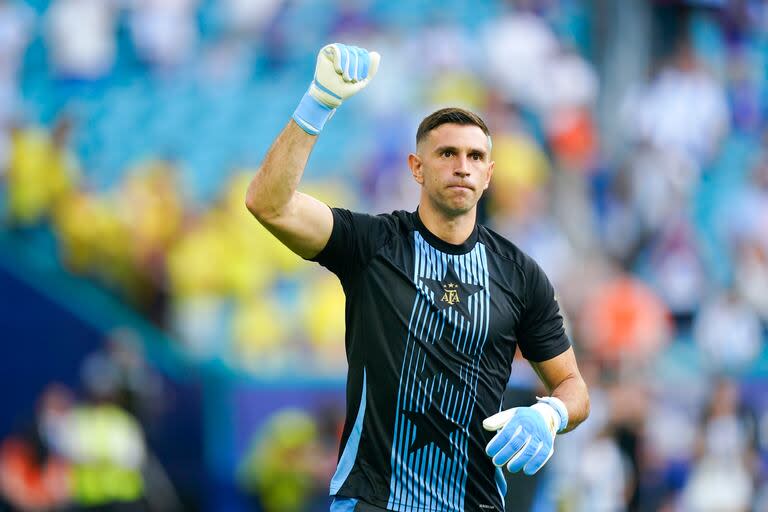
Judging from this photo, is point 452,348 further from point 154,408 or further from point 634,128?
point 634,128

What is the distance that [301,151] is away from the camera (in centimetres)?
493

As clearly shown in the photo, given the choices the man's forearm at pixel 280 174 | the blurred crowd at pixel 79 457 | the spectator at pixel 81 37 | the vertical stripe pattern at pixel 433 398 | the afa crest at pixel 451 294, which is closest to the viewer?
the man's forearm at pixel 280 174

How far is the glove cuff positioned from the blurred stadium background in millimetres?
4589

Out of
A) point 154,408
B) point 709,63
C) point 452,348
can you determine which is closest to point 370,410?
point 452,348

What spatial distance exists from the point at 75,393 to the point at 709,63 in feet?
27.8

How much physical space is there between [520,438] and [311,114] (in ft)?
4.50

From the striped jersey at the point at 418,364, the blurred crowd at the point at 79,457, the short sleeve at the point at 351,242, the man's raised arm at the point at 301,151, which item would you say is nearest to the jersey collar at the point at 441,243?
the striped jersey at the point at 418,364

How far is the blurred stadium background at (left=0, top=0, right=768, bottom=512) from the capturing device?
11297 millimetres

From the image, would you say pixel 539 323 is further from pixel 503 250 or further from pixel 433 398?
pixel 433 398

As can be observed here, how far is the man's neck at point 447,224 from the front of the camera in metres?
5.36

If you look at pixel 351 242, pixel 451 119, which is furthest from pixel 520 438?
pixel 451 119

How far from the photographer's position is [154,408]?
1181 centimetres

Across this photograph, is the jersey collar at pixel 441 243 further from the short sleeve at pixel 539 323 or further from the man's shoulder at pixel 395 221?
the short sleeve at pixel 539 323

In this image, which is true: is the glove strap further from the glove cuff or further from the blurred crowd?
the blurred crowd
